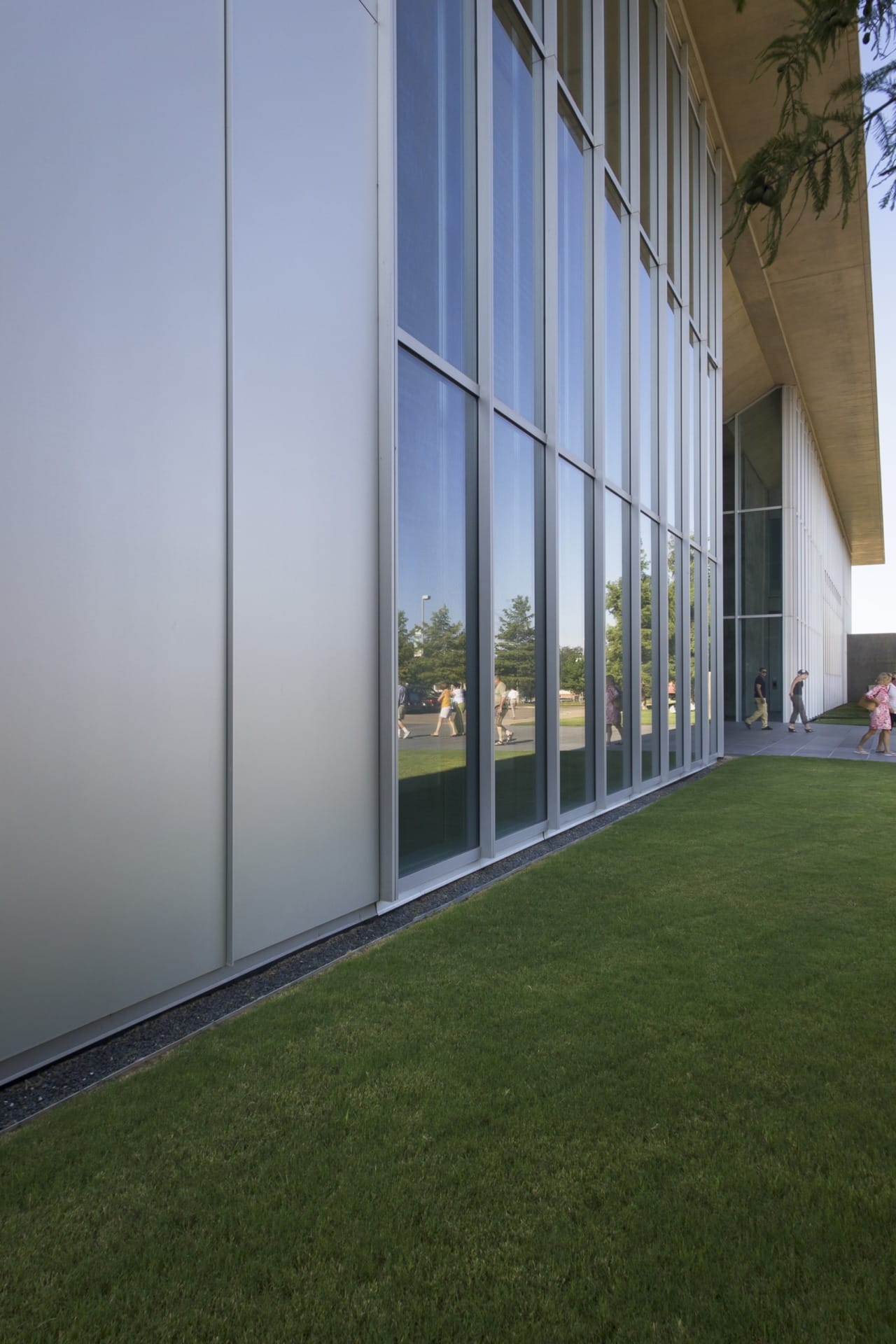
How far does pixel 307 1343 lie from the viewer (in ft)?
7.06

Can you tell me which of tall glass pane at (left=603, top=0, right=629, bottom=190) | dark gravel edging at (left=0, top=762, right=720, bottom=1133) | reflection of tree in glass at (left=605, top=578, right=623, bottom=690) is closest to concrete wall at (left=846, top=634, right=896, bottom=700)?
reflection of tree in glass at (left=605, top=578, right=623, bottom=690)

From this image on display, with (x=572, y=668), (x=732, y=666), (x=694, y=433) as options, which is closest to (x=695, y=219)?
(x=694, y=433)

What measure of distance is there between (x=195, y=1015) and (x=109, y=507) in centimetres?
249

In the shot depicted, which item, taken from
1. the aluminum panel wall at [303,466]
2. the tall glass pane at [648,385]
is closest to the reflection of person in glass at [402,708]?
the aluminum panel wall at [303,466]

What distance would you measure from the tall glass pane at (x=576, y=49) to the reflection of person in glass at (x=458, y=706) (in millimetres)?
7327

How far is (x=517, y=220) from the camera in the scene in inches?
329

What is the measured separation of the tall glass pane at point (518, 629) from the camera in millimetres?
7809

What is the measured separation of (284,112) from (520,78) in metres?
4.63

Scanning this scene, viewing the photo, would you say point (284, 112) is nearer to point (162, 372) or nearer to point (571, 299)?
point (162, 372)

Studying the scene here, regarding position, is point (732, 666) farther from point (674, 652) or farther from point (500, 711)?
point (500, 711)

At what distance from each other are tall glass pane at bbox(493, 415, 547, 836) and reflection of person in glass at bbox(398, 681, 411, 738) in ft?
5.21

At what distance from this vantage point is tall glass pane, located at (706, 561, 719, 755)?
53.3 ft

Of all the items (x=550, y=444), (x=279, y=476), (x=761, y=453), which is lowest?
(x=279, y=476)

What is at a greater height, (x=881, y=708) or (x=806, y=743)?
(x=881, y=708)
